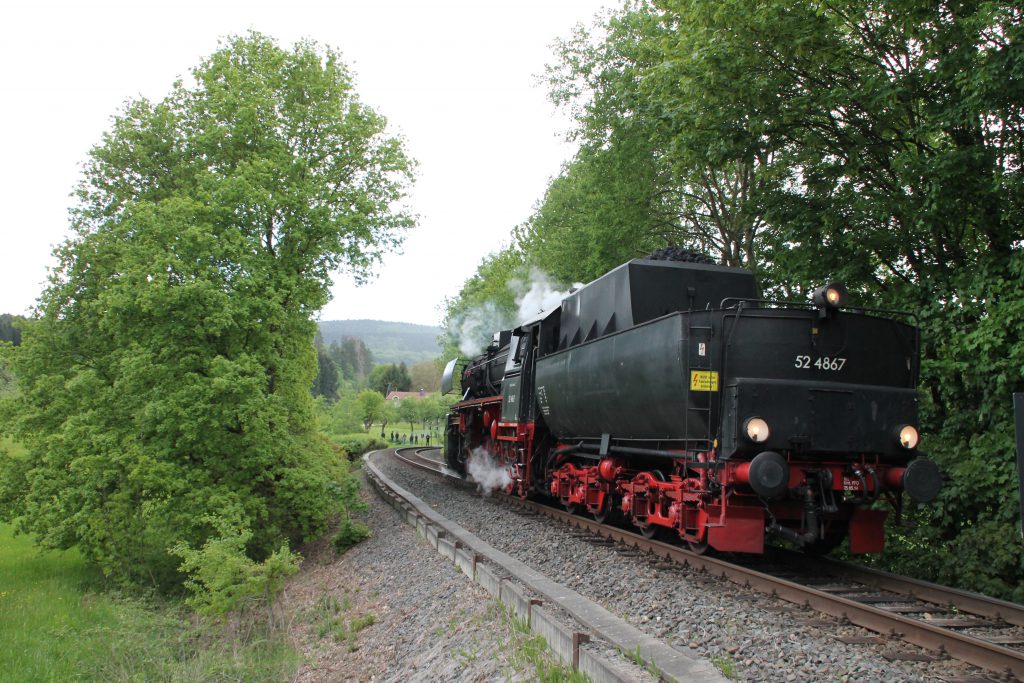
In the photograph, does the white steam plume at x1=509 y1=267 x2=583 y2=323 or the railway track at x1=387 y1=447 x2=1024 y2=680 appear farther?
the white steam plume at x1=509 y1=267 x2=583 y2=323

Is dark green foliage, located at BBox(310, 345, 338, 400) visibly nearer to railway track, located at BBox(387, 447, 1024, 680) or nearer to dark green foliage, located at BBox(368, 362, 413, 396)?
dark green foliage, located at BBox(368, 362, 413, 396)

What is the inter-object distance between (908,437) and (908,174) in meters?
3.57

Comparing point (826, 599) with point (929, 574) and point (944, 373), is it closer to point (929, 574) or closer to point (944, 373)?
point (929, 574)

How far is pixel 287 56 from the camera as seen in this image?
16.4 m

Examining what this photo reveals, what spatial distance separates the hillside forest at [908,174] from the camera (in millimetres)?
7641

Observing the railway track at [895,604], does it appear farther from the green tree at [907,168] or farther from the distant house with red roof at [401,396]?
the distant house with red roof at [401,396]

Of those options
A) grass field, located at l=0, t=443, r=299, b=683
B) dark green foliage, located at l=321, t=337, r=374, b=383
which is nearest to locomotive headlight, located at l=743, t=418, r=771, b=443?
grass field, located at l=0, t=443, r=299, b=683

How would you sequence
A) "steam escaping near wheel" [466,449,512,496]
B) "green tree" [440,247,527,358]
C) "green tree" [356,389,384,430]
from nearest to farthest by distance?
1. "steam escaping near wheel" [466,449,512,496]
2. "green tree" [440,247,527,358]
3. "green tree" [356,389,384,430]

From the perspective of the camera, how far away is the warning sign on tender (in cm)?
661

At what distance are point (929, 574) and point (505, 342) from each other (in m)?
9.33

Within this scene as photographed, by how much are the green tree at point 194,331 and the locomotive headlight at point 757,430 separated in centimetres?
921

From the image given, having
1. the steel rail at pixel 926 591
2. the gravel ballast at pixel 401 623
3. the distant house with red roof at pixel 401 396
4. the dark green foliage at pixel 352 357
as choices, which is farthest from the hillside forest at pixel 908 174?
the dark green foliage at pixel 352 357

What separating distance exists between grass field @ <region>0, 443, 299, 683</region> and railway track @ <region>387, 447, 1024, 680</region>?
571cm

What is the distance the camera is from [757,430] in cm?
634
